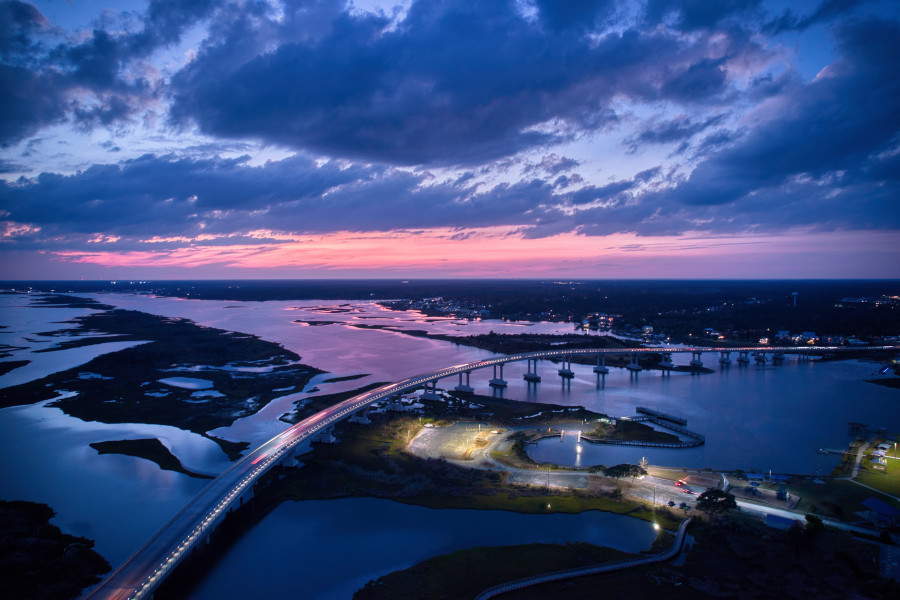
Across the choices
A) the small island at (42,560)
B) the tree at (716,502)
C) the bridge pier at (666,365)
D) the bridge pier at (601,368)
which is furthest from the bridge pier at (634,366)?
the small island at (42,560)

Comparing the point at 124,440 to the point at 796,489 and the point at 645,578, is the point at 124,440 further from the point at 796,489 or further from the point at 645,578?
the point at 796,489

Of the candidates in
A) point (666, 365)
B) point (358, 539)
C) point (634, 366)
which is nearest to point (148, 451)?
point (358, 539)

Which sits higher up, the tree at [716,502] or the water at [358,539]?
the tree at [716,502]

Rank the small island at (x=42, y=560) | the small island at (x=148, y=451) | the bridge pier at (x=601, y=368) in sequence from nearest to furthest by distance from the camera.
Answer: the small island at (x=42, y=560), the small island at (x=148, y=451), the bridge pier at (x=601, y=368)

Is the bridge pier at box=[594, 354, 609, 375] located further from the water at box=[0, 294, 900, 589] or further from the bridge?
the bridge

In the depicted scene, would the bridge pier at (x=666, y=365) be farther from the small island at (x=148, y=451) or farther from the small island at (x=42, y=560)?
the small island at (x=42, y=560)

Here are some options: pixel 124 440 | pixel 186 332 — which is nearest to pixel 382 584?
pixel 124 440
